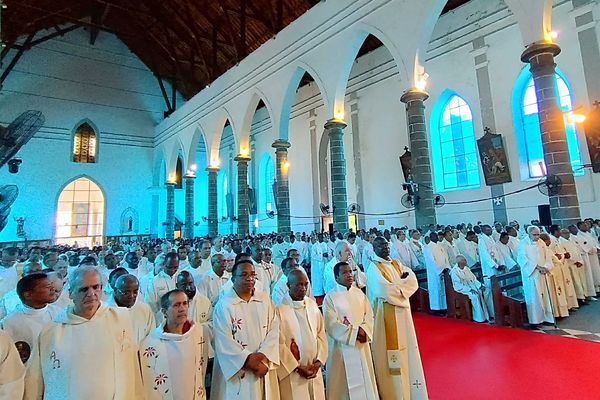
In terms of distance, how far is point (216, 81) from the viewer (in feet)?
57.4

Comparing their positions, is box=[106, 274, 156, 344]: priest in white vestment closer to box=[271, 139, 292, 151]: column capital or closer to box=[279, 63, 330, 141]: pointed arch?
box=[279, 63, 330, 141]: pointed arch

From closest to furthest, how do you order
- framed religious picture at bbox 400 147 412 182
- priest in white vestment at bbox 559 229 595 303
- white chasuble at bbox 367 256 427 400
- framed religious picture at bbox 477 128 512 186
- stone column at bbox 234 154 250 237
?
white chasuble at bbox 367 256 427 400, priest in white vestment at bbox 559 229 595 303, framed religious picture at bbox 477 128 512 186, framed religious picture at bbox 400 147 412 182, stone column at bbox 234 154 250 237

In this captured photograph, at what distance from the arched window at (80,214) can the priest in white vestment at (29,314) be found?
812 inches

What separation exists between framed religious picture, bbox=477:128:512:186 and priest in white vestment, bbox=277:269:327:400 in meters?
10.3

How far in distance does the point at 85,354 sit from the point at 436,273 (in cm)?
608

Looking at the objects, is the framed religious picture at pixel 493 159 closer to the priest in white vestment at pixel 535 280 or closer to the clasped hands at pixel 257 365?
the priest in white vestment at pixel 535 280

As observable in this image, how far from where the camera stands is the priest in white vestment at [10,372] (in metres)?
1.84

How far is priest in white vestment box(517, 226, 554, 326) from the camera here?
5.61m

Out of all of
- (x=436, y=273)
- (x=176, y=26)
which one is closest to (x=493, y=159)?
(x=436, y=273)

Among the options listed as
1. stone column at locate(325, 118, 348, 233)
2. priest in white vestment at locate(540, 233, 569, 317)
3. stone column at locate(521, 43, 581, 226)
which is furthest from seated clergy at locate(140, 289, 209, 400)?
stone column at locate(325, 118, 348, 233)

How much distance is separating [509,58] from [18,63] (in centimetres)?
2260

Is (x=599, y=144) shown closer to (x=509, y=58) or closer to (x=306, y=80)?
(x=509, y=58)

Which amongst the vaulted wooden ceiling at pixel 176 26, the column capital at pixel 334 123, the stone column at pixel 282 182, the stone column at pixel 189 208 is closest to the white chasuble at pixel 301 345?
the column capital at pixel 334 123

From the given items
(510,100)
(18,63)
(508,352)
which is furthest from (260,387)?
(18,63)
